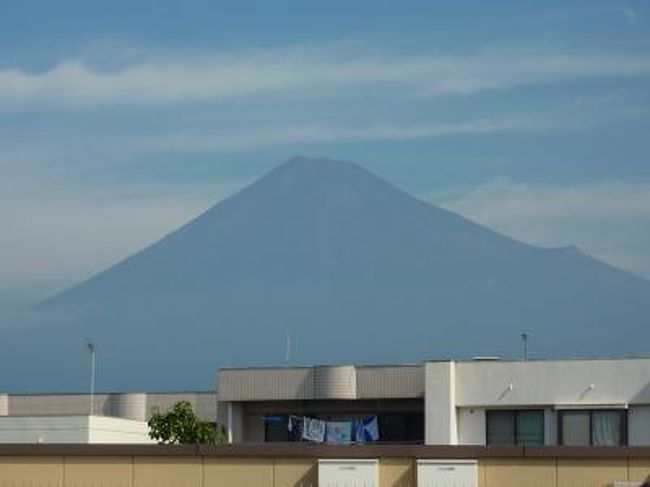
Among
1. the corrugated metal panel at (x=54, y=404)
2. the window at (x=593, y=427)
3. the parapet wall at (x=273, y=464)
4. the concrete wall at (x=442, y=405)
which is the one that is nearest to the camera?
the parapet wall at (x=273, y=464)

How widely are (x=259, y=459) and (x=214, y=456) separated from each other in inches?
33.9

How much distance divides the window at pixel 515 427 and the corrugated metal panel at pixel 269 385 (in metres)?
11.1

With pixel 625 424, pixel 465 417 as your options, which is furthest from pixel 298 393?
Answer: pixel 625 424

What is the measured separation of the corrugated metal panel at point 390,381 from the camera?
71.9 m

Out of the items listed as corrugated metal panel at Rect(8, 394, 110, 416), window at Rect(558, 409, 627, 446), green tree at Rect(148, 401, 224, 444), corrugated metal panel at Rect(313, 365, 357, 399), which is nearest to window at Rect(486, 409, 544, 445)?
window at Rect(558, 409, 627, 446)

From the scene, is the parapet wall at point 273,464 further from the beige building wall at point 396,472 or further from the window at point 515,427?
the window at point 515,427

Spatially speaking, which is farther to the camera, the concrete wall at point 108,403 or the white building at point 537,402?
the concrete wall at point 108,403

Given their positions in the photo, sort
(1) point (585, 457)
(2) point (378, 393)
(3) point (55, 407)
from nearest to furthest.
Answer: (1) point (585, 457) → (2) point (378, 393) → (3) point (55, 407)

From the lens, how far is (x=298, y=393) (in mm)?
74062

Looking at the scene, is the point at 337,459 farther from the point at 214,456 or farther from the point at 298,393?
the point at 298,393

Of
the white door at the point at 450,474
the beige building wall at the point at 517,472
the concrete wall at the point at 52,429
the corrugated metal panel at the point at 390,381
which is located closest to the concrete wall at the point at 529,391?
the corrugated metal panel at the point at 390,381

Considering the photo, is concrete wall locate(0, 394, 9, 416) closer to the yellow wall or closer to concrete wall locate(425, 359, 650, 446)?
concrete wall locate(425, 359, 650, 446)

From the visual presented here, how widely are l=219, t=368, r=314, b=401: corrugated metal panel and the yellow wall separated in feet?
133

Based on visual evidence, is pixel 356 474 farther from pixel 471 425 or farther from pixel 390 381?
pixel 390 381
